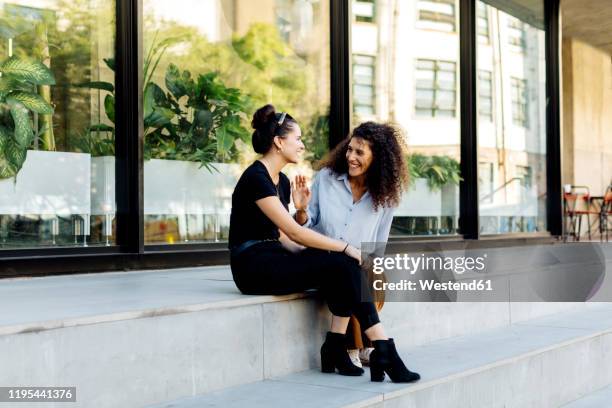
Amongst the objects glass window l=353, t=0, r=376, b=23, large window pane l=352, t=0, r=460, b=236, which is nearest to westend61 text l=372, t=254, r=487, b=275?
large window pane l=352, t=0, r=460, b=236

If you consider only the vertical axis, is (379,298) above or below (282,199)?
Result: below

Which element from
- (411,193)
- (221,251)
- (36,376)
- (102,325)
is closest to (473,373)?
(102,325)

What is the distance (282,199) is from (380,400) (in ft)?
4.38

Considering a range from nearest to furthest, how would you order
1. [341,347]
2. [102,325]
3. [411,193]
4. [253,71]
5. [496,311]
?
[102,325] → [341,347] → [496,311] → [253,71] → [411,193]

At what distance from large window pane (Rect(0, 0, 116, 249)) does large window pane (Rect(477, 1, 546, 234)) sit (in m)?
4.98

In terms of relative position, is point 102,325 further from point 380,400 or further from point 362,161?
point 362,161

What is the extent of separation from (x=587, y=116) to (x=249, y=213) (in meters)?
12.4

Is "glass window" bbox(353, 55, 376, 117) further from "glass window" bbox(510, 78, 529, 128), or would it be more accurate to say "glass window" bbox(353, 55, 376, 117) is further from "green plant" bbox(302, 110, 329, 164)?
"glass window" bbox(510, 78, 529, 128)

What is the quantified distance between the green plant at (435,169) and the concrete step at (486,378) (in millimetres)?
2494

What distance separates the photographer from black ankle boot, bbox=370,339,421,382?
343cm

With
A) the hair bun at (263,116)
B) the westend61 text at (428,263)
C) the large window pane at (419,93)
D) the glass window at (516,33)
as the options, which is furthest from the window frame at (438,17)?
the hair bun at (263,116)

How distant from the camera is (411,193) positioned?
26.2 feet

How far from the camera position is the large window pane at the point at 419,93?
765 centimetres

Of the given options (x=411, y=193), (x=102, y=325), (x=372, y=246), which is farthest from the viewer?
(x=411, y=193)
